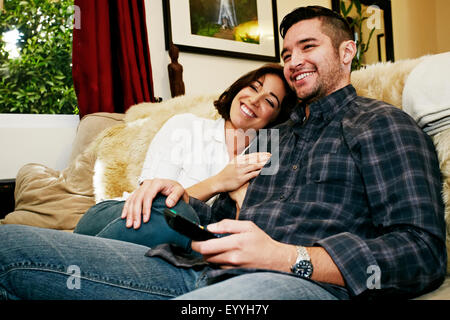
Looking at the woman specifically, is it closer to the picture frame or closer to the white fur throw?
the white fur throw

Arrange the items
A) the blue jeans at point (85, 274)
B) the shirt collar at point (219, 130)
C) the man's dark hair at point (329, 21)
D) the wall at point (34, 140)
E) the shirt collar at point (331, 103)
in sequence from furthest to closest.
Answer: the wall at point (34, 140)
the shirt collar at point (219, 130)
the man's dark hair at point (329, 21)
the shirt collar at point (331, 103)
the blue jeans at point (85, 274)

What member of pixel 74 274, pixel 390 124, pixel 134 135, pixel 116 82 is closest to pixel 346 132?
pixel 390 124

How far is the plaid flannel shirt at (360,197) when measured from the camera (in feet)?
2.30

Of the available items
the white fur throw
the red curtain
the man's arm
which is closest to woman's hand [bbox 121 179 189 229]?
the man's arm

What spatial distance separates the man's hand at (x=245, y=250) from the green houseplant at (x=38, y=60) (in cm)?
219

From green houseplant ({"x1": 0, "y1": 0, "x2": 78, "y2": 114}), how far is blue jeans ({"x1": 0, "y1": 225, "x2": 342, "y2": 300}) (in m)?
1.95

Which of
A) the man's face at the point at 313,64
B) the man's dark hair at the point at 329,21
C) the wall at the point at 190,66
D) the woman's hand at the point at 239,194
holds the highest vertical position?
the wall at the point at 190,66

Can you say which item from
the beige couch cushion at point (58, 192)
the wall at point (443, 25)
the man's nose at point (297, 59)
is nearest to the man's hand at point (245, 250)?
the man's nose at point (297, 59)

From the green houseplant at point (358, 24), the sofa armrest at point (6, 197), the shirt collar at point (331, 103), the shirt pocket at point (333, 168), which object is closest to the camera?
the shirt pocket at point (333, 168)

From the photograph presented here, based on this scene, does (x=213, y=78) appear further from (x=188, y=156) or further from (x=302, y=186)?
(x=302, y=186)

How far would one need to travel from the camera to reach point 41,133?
2.30 metres

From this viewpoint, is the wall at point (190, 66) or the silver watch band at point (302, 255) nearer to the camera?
the silver watch band at point (302, 255)

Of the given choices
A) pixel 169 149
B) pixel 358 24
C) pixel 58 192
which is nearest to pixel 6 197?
pixel 58 192

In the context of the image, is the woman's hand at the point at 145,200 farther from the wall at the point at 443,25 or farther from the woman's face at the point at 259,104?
the wall at the point at 443,25
